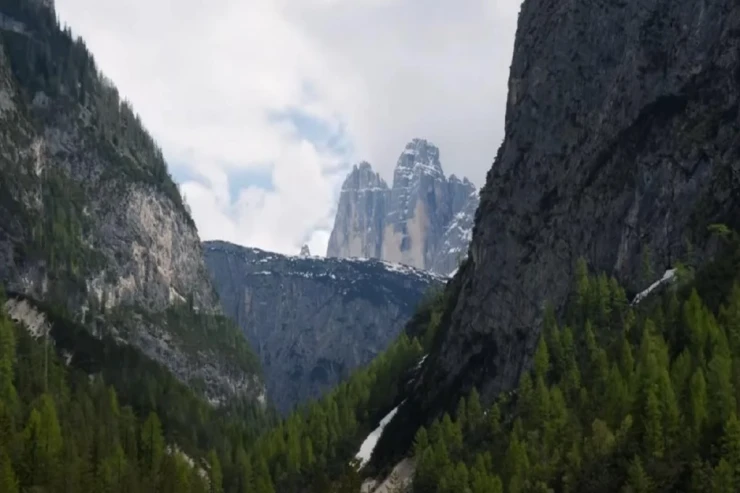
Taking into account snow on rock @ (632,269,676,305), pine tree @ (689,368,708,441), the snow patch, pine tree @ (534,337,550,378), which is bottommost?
pine tree @ (689,368,708,441)

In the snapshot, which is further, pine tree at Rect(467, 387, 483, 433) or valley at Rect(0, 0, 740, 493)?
pine tree at Rect(467, 387, 483, 433)

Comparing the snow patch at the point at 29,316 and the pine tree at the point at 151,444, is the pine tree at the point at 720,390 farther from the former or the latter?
the snow patch at the point at 29,316

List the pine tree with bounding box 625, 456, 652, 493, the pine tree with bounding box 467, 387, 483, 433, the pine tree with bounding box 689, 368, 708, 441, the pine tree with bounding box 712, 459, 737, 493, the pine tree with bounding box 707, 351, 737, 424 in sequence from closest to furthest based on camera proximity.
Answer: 1. the pine tree with bounding box 712, 459, 737, 493
2. the pine tree with bounding box 625, 456, 652, 493
3. the pine tree with bounding box 707, 351, 737, 424
4. the pine tree with bounding box 689, 368, 708, 441
5. the pine tree with bounding box 467, 387, 483, 433

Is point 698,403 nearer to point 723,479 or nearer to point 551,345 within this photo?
point 723,479

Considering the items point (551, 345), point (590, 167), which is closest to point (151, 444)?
point (551, 345)

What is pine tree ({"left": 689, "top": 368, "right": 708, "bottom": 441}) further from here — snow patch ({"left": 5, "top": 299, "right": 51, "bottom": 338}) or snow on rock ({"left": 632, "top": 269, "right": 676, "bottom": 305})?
snow patch ({"left": 5, "top": 299, "right": 51, "bottom": 338})

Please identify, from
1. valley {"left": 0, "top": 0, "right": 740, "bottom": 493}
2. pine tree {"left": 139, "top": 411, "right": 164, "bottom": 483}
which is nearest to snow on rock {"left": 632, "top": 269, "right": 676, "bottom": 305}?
valley {"left": 0, "top": 0, "right": 740, "bottom": 493}

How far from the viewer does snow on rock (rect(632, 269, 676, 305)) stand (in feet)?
363

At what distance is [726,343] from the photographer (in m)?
89.8

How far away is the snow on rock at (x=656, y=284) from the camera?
363 ft

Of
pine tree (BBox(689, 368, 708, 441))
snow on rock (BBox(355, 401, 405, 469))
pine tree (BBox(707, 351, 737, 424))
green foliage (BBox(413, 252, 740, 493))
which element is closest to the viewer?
green foliage (BBox(413, 252, 740, 493))

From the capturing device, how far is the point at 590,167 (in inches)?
5261

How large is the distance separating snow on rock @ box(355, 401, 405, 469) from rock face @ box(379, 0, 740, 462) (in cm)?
514

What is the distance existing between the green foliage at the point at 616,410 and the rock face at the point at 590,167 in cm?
988
